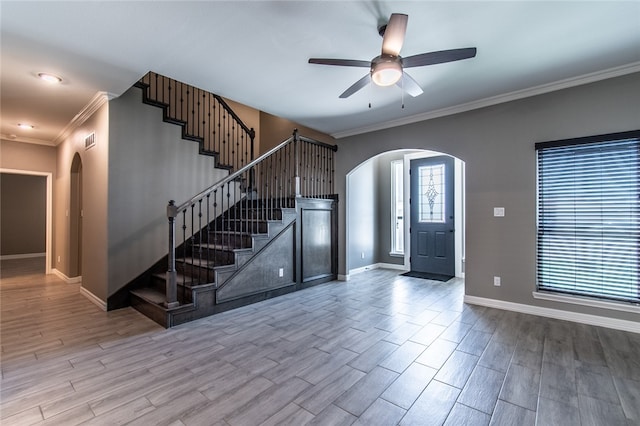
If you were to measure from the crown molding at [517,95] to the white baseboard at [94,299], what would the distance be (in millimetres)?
4775

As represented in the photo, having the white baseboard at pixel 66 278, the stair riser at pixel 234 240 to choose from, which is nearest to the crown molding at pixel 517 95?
the stair riser at pixel 234 240

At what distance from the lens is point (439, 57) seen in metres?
2.29

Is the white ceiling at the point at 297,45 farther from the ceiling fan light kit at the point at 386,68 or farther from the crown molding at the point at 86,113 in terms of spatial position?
the ceiling fan light kit at the point at 386,68

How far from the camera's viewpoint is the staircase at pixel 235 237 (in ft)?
11.4

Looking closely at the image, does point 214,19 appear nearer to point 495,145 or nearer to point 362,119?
point 362,119

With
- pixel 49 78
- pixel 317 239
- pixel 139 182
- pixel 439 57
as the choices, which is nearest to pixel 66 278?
pixel 139 182

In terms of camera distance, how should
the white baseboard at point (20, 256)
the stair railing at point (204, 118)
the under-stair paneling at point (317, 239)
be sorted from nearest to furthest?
the stair railing at point (204, 118)
the under-stair paneling at point (317, 239)
the white baseboard at point (20, 256)

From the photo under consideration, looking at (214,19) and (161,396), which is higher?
(214,19)

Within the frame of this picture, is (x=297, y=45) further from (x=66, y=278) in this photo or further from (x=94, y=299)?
Answer: (x=66, y=278)

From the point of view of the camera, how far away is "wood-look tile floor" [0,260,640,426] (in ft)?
5.89

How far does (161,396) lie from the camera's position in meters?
1.96

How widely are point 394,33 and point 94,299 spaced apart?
490 centimetres

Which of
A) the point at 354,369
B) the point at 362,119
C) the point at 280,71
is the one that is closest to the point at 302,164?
the point at 362,119

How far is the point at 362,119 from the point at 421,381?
3.85m
